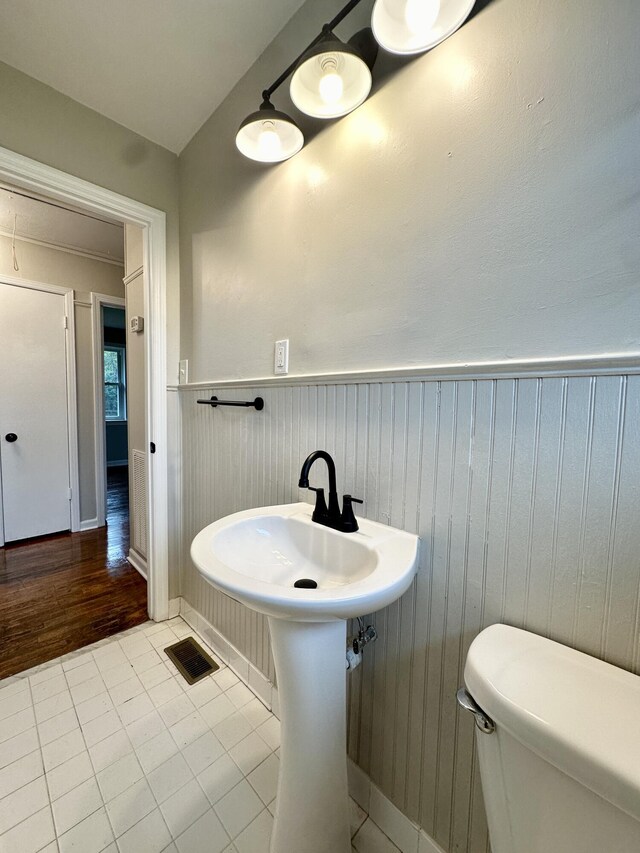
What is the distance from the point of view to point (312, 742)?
824 millimetres

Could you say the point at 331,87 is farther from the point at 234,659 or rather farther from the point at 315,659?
the point at 234,659

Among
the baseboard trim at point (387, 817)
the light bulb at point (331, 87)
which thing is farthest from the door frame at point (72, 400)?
the baseboard trim at point (387, 817)

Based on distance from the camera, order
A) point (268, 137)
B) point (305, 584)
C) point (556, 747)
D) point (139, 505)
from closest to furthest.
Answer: point (556, 747) → point (305, 584) → point (268, 137) → point (139, 505)

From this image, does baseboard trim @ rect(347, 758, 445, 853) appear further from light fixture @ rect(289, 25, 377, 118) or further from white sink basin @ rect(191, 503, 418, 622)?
light fixture @ rect(289, 25, 377, 118)

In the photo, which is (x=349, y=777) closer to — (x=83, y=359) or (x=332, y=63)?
(x=332, y=63)

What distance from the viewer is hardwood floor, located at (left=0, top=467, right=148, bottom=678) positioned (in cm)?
167

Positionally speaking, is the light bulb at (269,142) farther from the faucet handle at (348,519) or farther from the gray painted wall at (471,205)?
the faucet handle at (348,519)

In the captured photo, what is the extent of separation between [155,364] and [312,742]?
5.52 ft

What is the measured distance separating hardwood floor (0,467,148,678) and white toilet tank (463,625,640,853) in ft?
6.28

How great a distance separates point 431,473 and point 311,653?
51 cm

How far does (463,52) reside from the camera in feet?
2.51

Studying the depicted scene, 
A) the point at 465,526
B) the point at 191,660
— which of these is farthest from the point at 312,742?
the point at 191,660

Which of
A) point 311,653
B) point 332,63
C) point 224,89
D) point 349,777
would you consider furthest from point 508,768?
point 224,89

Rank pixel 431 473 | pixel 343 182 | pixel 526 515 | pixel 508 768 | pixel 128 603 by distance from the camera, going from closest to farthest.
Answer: pixel 508 768 < pixel 526 515 < pixel 431 473 < pixel 343 182 < pixel 128 603
